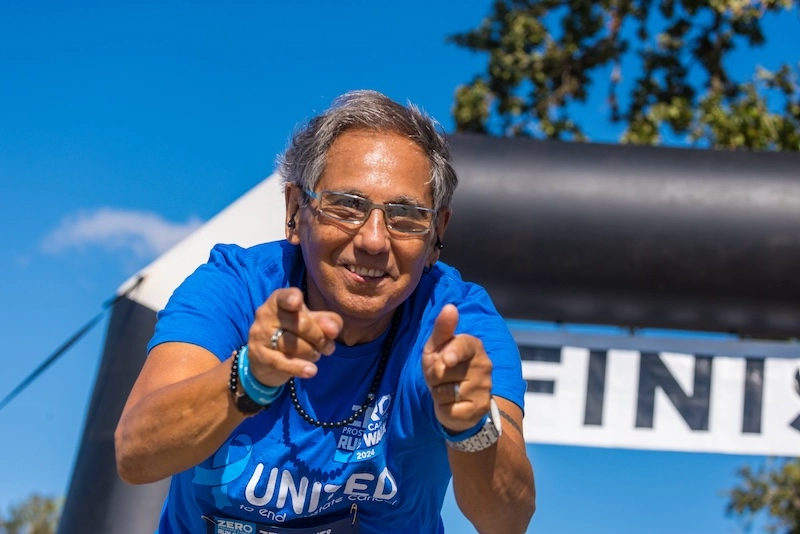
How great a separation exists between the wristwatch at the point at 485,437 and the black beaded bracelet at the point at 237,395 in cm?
30

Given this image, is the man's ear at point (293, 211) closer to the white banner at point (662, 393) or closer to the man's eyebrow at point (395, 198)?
the man's eyebrow at point (395, 198)

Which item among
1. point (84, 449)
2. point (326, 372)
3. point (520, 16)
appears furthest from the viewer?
point (520, 16)

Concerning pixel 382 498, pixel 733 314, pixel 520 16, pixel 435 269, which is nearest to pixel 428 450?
pixel 382 498

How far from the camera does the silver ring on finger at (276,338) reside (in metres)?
1.36

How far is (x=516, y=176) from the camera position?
320 centimetres

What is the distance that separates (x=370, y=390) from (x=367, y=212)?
33cm

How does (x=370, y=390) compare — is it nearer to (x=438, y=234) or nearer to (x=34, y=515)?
(x=438, y=234)

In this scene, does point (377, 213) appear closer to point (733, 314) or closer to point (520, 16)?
point (733, 314)

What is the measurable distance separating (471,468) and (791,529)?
A: 278 inches

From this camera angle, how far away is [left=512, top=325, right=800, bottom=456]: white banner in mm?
3266

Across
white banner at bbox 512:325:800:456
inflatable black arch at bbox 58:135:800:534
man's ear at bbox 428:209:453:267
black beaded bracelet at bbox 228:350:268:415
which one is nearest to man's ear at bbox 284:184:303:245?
man's ear at bbox 428:209:453:267

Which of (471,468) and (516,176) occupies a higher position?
(516,176)

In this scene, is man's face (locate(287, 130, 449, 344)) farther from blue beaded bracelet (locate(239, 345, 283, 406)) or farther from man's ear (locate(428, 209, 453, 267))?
blue beaded bracelet (locate(239, 345, 283, 406))

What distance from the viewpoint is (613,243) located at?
313 centimetres
